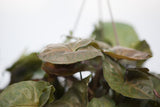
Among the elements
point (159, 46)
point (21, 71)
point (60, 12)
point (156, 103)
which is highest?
point (60, 12)

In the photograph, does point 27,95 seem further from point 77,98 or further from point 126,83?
point 126,83

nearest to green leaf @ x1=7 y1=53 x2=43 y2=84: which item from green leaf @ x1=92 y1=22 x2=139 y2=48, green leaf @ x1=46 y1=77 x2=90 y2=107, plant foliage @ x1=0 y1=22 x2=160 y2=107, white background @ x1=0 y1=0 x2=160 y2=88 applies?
plant foliage @ x1=0 y1=22 x2=160 y2=107

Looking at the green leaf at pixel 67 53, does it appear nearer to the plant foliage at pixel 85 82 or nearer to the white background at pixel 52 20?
the plant foliage at pixel 85 82

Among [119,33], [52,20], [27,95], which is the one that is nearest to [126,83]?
[27,95]

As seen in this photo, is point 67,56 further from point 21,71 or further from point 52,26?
point 52,26

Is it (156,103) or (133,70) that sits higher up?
(133,70)

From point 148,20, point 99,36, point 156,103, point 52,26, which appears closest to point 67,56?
point 156,103
